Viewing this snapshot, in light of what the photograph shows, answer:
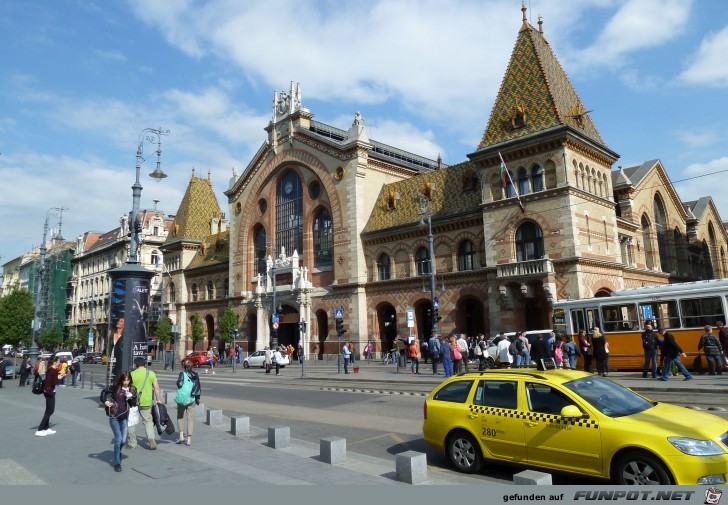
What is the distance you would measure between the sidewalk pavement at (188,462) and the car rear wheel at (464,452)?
8.0 inches

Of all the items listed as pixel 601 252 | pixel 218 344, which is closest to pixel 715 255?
pixel 601 252

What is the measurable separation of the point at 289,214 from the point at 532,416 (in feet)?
135

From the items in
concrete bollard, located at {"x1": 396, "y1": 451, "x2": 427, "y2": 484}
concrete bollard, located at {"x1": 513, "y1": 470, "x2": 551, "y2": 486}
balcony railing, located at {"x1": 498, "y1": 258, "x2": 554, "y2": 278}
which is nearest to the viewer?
concrete bollard, located at {"x1": 513, "y1": 470, "x2": 551, "y2": 486}

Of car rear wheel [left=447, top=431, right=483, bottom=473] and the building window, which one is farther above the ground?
the building window

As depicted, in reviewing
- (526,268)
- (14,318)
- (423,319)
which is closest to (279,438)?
(526,268)

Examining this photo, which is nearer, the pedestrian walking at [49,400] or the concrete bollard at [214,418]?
the pedestrian walking at [49,400]

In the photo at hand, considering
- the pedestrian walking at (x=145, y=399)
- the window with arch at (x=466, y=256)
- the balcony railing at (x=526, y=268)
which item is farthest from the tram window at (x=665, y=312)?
the pedestrian walking at (x=145, y=399)

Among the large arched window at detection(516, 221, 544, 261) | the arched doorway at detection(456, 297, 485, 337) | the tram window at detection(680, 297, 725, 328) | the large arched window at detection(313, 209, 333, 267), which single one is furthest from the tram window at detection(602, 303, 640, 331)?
the large arched window at detection(313, 209, 333, 267)

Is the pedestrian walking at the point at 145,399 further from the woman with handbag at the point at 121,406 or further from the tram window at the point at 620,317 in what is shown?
the tram window at the point at 620,317

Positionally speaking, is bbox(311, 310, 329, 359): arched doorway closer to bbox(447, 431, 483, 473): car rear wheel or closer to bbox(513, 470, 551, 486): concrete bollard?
bbox(447, 431, 483, 473): car rear wheel

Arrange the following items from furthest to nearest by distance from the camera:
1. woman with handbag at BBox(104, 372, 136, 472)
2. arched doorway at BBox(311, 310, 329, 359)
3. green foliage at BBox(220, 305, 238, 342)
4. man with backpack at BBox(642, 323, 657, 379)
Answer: green foliage at BBox(220, 305, 238, 342)
arched doorway at BBox(311, 310, 329, 359)
man with backpack at BBox(642, 323, 657, 379)
woman with handbag at BBox(104, 372, 136, 472)

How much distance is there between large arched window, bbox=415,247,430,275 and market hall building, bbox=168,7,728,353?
96 millimetres

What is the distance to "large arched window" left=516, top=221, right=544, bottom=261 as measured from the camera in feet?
98.3

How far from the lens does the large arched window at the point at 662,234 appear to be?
41719mm
